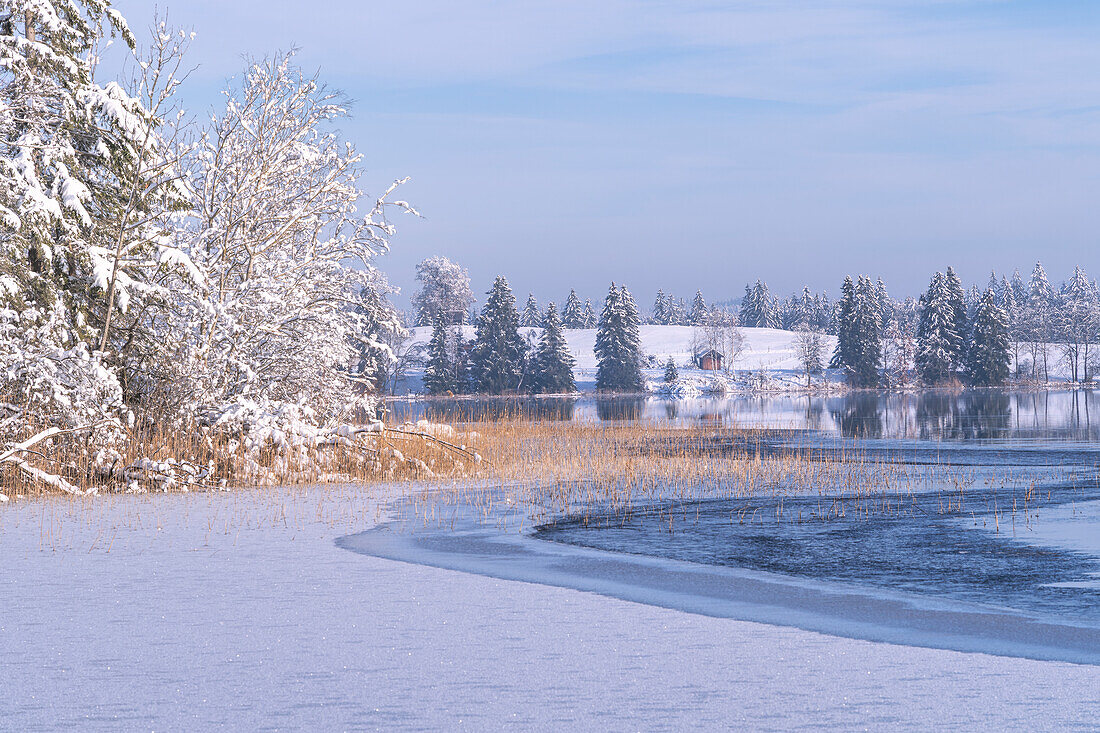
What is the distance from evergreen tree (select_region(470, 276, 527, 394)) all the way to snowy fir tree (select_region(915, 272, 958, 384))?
3802 centimetres

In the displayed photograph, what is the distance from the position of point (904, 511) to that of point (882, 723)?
10.3 m

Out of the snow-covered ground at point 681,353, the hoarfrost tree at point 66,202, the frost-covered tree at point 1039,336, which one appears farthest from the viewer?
the frost-covered tree at point 1039,336

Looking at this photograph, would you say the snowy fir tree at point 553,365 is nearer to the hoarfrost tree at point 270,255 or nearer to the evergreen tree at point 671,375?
the evergreen tree at point 671,375

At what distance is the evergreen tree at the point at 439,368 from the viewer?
9781cm

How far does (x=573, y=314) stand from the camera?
16688 cm

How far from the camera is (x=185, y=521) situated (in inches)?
540

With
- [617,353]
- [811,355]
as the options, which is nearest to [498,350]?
[617,353]

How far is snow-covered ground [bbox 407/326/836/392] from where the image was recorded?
11144 cm

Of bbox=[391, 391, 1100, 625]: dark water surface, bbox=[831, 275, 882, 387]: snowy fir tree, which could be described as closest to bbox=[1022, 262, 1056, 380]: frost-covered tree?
bbox=[831, 275, 882, 387]: snowy fir tree

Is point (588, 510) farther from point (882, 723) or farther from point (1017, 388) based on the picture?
point (1017, 388)

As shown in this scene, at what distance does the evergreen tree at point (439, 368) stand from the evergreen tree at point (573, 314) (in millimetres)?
66811

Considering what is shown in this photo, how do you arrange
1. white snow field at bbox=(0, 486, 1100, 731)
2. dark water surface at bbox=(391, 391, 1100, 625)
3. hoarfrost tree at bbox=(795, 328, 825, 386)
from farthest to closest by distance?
hoarfrost tree at bbox=(795, 328, 825, 386) < dark water surface at bbox=(391, 391, 1100, 625) < white snow field at bbox=(0, 486, 1100, 731)

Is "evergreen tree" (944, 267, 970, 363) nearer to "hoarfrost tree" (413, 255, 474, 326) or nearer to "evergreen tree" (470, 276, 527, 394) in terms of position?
"evergreen tree" (470, 276, 527, 394)

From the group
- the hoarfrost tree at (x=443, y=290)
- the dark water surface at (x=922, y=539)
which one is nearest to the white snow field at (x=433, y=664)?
the dark water surface at (x=922, y=539)
